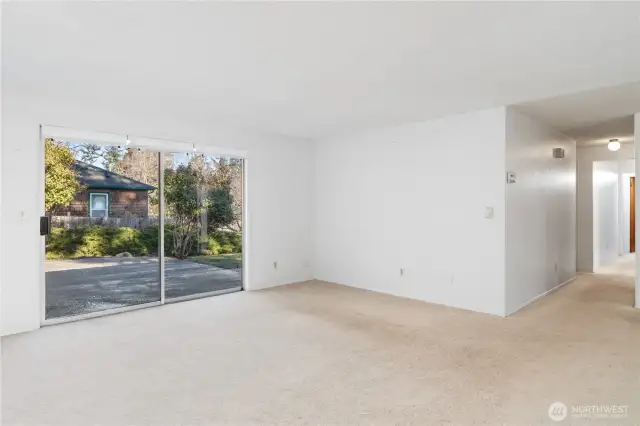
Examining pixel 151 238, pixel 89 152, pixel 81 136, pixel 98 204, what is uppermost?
pixel 81 136

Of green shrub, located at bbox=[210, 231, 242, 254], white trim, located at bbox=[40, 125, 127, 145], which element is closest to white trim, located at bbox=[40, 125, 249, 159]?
white trim, located at bbox=[40, 125, 127, 145]

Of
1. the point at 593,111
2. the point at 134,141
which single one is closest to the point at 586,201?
the point at 593,111

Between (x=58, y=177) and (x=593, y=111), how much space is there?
6.16 meters

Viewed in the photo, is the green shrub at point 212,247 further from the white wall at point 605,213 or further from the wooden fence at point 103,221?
the white wall at point 605,213

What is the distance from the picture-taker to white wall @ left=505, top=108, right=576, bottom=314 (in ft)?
14.8

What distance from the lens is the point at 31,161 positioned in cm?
396

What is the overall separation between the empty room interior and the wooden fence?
38 millimetres

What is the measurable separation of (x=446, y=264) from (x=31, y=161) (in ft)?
15.7

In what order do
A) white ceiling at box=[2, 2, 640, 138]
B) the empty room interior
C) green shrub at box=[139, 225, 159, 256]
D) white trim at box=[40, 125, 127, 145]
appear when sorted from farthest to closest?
1. green shrub at box=[139, 225, 159, 256]
2. white trim at box=[40, 125, 127, 145]
3. the empty room interior
4. white ceiling at box=[2, 2, 640, 138]

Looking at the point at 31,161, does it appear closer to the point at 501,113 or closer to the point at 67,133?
the point at 67,133

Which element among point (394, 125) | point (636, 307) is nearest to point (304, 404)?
point (394, 125)

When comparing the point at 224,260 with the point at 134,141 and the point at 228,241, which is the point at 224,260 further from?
the point at 134,141

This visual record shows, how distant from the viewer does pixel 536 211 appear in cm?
510

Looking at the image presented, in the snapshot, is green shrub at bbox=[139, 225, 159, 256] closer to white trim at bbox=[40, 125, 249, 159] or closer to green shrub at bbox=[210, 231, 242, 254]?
green shrub at bbox=[210, 231, 242, 254]
